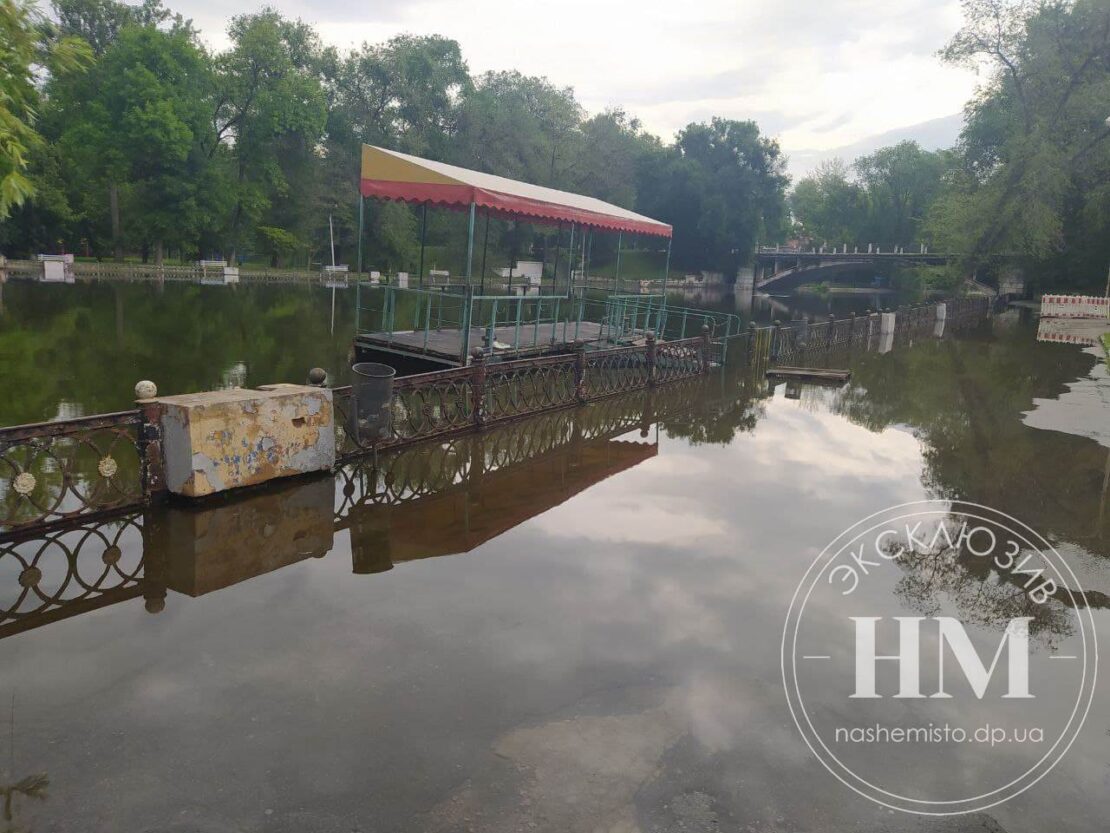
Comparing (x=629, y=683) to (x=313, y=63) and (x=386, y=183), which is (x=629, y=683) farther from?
(x=313, y=63)

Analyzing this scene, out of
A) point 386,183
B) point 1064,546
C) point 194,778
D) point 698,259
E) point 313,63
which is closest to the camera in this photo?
point 194,778

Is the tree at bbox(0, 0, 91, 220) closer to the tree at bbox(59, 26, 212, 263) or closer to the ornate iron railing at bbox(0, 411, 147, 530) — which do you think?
the ornate iron railing at bbox(0, 411, 147, 530)

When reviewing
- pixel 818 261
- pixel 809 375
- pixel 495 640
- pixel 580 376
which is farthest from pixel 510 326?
pixel 818 261

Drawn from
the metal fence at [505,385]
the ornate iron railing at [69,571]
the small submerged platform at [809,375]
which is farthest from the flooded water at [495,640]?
the small submerged platform at [809,375]

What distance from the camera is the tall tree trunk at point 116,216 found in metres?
50.3

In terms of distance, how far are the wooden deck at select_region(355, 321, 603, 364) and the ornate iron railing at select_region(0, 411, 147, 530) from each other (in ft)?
17.6

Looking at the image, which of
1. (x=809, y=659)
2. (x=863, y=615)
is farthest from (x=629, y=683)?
(x=863, y=615)

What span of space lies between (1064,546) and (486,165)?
59.7 meters

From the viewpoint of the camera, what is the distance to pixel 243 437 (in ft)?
28.1

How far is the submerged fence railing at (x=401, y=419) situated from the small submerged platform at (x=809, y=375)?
1.85 m

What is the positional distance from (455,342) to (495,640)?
409 inches

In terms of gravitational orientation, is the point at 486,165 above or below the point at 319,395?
above

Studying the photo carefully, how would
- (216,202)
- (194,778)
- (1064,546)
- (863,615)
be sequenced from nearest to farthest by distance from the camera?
(194,778)
(863,615)
(1064,546)
(216,202)

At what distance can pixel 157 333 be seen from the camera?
22031 millimetres
